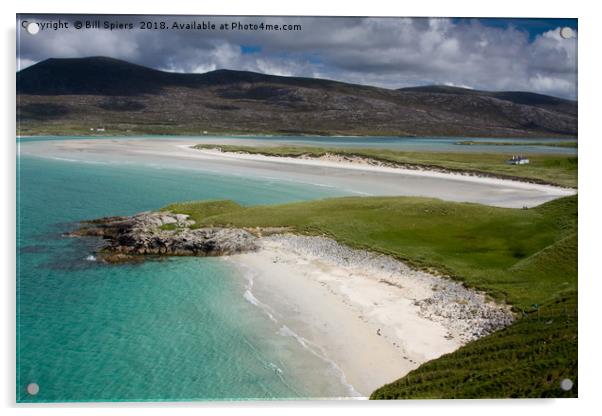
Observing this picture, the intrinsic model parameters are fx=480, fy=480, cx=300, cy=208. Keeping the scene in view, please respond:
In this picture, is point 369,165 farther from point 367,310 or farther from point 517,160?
point 367,310

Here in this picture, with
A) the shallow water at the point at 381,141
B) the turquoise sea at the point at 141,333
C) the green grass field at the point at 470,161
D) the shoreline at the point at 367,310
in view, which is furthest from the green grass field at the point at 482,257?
the shallow water at the point at 381,141

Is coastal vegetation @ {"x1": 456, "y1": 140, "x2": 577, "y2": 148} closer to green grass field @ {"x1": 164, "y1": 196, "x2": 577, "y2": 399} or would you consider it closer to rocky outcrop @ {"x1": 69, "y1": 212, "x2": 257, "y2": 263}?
green grass field @ {"x1": 164, "y1": 196, "x2": 577, "y2": 399}

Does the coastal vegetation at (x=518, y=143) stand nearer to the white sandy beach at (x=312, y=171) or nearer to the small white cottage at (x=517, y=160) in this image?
the small white cottage at (x=517, y=160)

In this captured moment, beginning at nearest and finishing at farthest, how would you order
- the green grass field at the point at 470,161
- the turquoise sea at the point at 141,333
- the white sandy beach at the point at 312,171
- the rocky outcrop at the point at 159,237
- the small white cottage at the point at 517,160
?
1. the turquoise sea at the point at 141,333
2. the green grass field at the point at 470,161
3. the small white cottage at the point at 517,160
4. the rocky outcrop at the point at 159,237
5. the white sandy beach at the point at 312,171

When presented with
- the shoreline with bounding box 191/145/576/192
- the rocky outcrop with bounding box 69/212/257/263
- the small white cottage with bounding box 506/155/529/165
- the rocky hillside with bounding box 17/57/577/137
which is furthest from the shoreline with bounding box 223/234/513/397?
the shoreline with bounding box 191/145/576/192

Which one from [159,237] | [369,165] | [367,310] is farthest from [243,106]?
[367,310]
